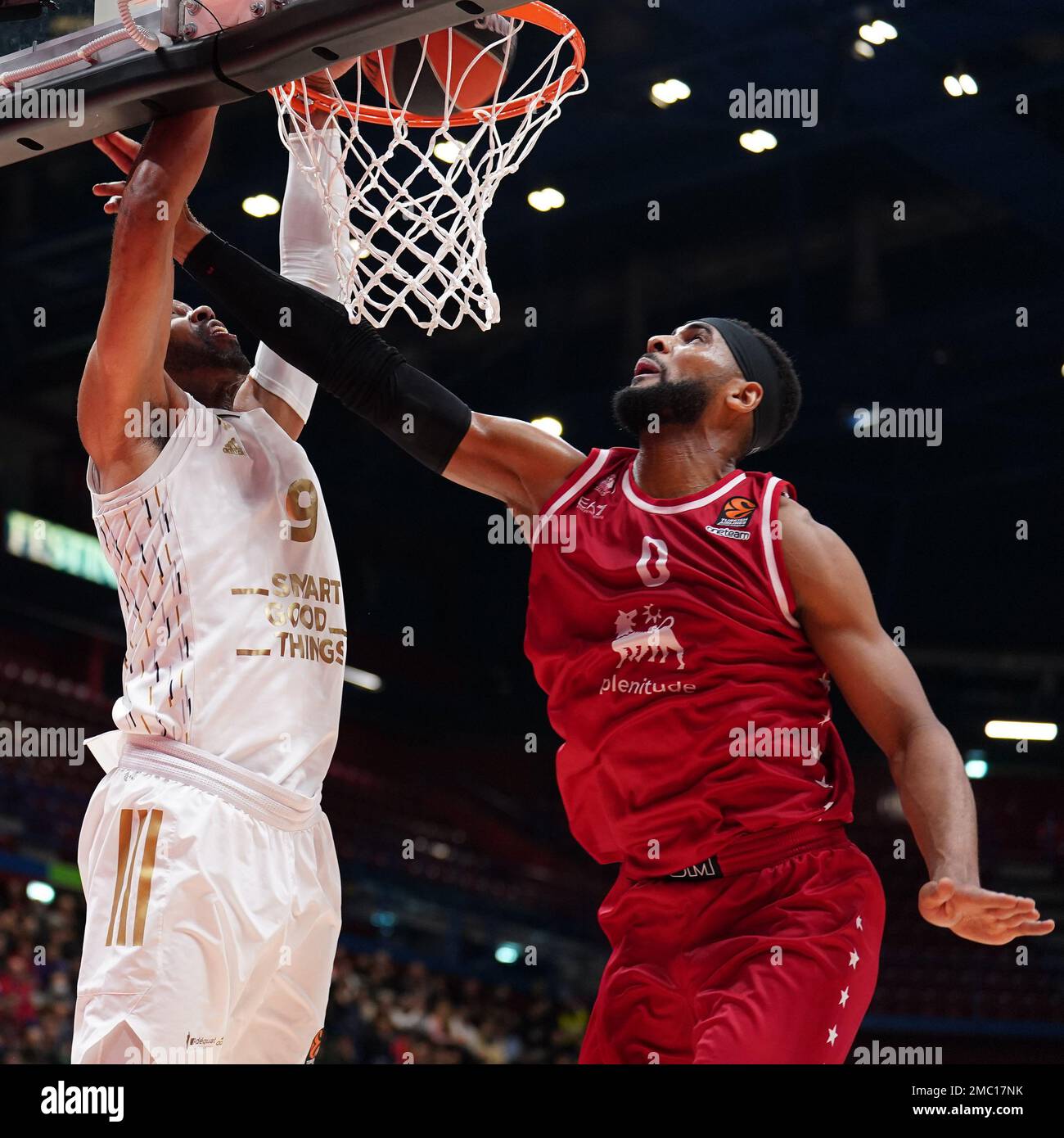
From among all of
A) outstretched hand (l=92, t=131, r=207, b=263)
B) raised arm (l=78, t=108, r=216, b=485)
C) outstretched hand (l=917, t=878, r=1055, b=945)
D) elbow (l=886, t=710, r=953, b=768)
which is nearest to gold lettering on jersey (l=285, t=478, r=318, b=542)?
raised arm (l=78, t=108, r=216, b=485)

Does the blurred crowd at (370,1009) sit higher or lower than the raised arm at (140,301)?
lower

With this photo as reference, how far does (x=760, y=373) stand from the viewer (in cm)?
342

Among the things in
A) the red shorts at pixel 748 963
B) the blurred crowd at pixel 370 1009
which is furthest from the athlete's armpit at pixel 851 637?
the blurred crowd at pixel 370 1009

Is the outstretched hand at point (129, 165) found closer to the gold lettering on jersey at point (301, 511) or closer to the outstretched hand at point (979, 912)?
the gold lettering on jersey at point (301, 511)

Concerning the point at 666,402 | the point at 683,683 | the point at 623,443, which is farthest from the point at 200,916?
the point at 623,443

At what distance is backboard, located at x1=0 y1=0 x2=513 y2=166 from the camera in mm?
2938

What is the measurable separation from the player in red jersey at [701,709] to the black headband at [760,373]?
77 mm

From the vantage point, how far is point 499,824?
15.3 meters

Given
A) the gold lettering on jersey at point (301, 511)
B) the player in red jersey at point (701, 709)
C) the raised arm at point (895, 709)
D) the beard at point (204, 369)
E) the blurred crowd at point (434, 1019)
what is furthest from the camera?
the blurred crowd at point (434, 1019)

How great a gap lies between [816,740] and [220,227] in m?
6.91

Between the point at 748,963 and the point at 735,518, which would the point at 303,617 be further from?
the point at 748,963

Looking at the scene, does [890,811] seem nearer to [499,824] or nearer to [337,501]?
[499,824]

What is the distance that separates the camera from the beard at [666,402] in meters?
3.34

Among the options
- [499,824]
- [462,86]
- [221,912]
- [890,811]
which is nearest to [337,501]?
[499,824]
